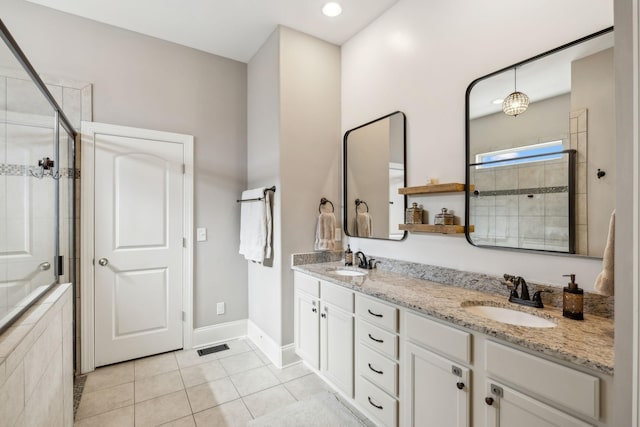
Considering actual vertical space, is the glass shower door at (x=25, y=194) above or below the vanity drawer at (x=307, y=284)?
above

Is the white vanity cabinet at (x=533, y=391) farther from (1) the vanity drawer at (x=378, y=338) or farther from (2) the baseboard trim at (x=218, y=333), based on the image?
(2) the baseboard trim at (x=218, y=333)

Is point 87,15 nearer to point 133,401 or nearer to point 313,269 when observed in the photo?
point 313,269

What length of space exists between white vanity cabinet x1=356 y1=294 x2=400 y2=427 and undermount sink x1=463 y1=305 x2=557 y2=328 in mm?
423

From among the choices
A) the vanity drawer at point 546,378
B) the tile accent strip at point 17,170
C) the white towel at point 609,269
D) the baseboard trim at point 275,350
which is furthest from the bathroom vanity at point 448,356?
the tile accent strip at point 17,170

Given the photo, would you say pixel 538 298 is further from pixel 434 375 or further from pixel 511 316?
pixel 434 375

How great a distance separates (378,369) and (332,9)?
2722mm

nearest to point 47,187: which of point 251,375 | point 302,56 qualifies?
point 251,375

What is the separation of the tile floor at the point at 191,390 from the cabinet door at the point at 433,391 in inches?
39.9

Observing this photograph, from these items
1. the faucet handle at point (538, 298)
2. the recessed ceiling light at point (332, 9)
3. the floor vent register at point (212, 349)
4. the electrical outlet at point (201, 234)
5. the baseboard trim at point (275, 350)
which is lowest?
the floor vent register at point (212, 349)

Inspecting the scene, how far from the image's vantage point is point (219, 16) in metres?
2.67

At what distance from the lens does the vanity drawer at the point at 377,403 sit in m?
1.73

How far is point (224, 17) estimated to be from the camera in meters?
2.69

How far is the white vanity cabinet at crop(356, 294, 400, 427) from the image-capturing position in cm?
173

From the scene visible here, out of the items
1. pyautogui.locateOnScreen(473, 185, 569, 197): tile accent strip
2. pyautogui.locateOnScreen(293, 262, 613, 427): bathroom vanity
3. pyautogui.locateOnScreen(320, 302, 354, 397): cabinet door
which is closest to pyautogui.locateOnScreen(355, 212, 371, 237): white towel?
pyautogui.locateOnScreen(293, 262, 613, 427): bathroom vanity
